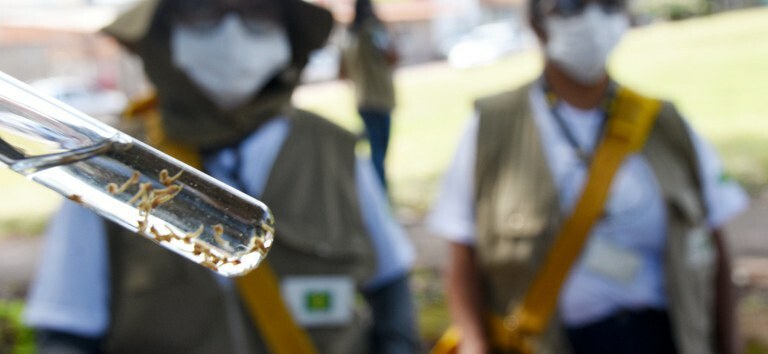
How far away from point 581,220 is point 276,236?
30.6 inches

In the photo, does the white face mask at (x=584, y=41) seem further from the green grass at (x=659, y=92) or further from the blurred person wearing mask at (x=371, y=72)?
the blurred person wearing mask at (x=371, y=72)

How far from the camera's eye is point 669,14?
115 feet

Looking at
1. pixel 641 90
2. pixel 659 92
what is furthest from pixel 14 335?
pixel 659 92

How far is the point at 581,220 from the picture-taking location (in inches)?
103

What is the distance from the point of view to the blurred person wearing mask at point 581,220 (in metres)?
2.61

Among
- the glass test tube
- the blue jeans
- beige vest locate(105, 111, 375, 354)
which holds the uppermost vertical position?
the glass test tube

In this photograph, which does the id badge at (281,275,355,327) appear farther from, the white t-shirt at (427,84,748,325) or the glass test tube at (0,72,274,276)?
the glass test tube at (0,72,274,276)

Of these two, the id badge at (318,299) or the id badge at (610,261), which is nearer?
the id badge at (318,299)

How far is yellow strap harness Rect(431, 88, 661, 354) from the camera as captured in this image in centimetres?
261

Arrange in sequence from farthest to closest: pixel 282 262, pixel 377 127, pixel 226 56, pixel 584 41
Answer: pixel 377 127, pixel 584 41, pixel 226 56, pixel 282 262

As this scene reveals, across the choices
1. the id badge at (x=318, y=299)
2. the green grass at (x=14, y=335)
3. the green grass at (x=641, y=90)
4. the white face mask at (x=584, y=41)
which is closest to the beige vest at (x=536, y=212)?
the white face mask at (x=584, y=41)

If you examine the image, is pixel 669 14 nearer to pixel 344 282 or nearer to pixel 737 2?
pixel 737 2

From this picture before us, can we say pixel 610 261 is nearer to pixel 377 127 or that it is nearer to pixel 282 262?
pixel 282 262

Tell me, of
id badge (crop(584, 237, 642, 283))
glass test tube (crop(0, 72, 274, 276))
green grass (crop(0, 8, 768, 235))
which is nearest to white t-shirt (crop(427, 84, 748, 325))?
id badge (crop(584, 237, 642, 283))
